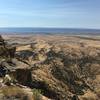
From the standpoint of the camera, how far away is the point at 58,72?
2413 inches

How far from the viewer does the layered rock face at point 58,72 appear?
31.9 metres

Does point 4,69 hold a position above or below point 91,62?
above

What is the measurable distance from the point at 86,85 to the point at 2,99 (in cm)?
4051

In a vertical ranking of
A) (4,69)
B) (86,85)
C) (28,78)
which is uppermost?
(4,69)

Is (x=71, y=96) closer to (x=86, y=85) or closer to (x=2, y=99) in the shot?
(x=86, y=85)

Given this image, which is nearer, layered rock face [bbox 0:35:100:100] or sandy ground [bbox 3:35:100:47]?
layered rock face [bbox 0:35:100:100]

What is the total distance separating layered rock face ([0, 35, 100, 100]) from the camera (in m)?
31.9

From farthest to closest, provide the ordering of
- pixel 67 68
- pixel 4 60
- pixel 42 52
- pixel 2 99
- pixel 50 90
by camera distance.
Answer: pixel 42 52, pixel 67 68, pixel 50 90, pixel 4 60, pixel 2 99

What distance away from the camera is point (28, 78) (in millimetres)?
33500

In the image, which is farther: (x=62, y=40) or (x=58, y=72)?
(x=62, y=40)

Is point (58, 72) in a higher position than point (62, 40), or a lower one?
higher

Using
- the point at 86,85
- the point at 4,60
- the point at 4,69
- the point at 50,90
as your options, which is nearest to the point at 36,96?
the point at 4,69

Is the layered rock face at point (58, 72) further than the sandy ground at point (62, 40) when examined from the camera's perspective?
No

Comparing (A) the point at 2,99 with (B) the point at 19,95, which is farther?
(B) the point at 19,95
